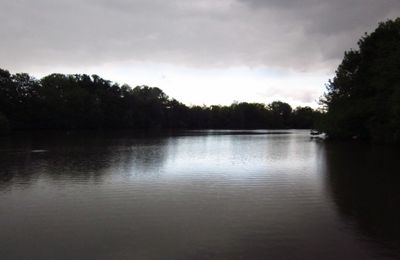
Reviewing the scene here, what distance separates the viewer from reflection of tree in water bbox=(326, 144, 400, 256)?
1112 centimetres

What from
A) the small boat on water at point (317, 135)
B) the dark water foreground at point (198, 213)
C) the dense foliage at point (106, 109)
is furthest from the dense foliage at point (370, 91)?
the dark water foreground at point (198, 213)

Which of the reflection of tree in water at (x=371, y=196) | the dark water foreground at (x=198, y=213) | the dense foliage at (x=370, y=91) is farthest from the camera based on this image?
the dense foliage at (x=370, y=91)

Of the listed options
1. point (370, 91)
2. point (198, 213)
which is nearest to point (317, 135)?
point (370, 91)

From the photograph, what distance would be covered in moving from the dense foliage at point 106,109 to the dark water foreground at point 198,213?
54422mm

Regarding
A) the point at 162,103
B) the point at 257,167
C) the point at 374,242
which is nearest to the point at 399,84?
the point at 257,167

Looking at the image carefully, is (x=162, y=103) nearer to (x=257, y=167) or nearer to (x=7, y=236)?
(x=257, y=167)

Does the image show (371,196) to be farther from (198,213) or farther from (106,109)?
(106,109)

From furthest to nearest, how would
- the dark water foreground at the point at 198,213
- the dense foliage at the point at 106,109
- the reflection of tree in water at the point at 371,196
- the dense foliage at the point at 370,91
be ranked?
the dense foliage at the point at 106,109 → the dense foliage at the point at 370,91 → the reflection of tree in water at the point at 371,196 → the dark water foreground at the point at 198,213

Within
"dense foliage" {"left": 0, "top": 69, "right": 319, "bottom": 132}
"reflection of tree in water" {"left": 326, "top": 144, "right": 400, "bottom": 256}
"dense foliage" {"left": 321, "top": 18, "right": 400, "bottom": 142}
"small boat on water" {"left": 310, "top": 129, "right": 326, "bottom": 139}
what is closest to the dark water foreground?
"reflection of tree in water" {"left": 326, "top": 144, "right": 400, "bottom": 256}

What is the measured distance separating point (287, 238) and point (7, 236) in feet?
24.1

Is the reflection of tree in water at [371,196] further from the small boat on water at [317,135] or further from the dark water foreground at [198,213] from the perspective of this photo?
the small boat on water at [317,135]

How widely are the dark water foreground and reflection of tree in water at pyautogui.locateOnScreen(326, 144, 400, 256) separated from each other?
0.04m

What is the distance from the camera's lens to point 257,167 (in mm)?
25562

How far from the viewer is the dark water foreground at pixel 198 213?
9551mm
